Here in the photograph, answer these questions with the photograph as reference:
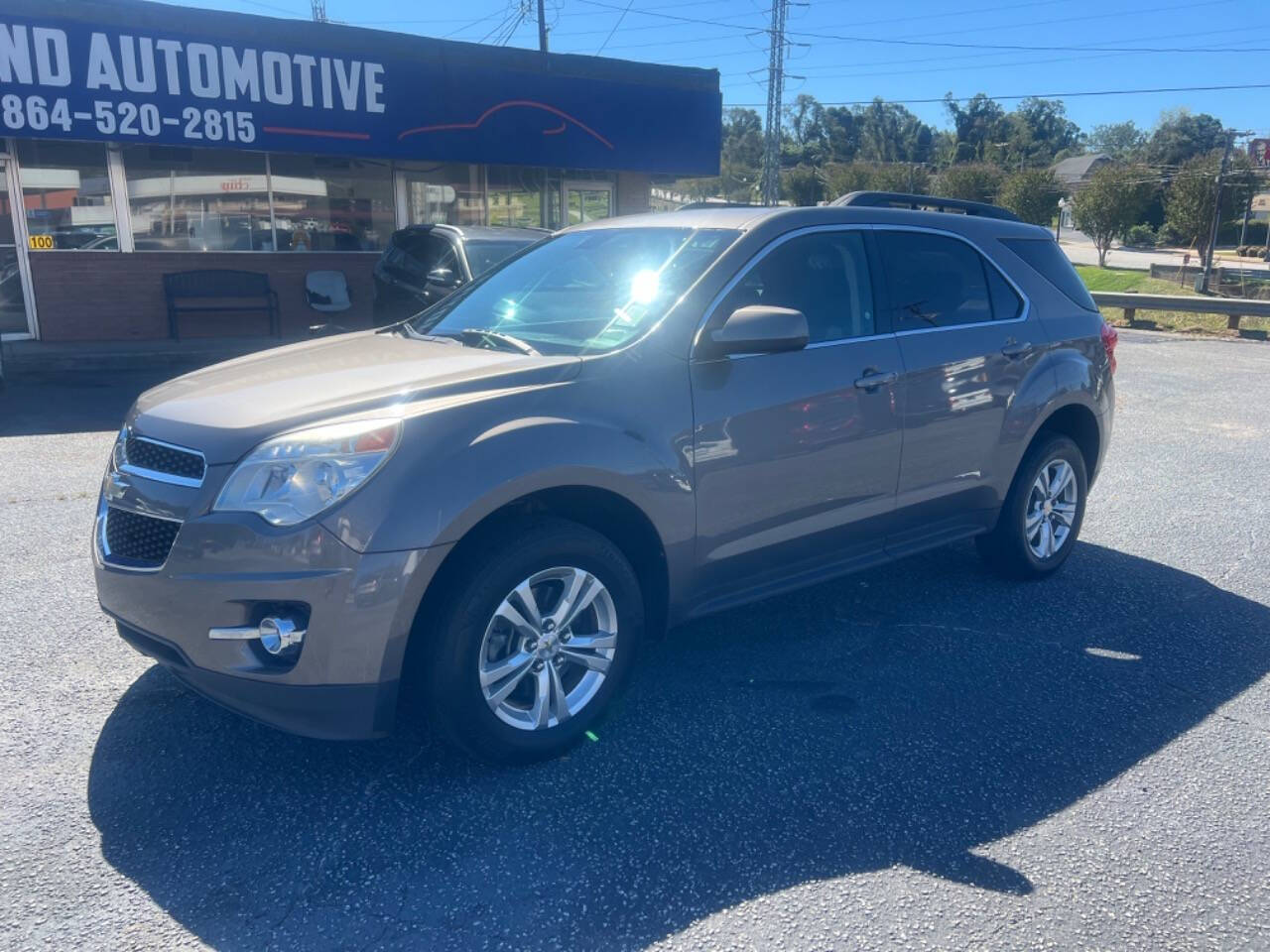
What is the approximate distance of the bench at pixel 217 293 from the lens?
14.5 m

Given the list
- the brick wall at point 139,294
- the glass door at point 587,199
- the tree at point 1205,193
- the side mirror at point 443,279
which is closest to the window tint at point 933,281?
the side mirror at point 443,279

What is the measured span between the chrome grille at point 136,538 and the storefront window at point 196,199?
12.4 m

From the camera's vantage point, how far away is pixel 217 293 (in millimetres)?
14852

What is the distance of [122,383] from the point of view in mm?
11797

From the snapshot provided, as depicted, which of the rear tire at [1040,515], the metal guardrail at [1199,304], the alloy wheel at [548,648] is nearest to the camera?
the alloy wheel at [548,648]

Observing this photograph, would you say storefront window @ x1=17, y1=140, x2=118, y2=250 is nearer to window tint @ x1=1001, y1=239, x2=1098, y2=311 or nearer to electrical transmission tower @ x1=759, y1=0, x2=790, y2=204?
window tint @ x1=1001, y1=239, x2=1098, y2=311

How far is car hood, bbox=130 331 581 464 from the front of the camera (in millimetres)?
3258

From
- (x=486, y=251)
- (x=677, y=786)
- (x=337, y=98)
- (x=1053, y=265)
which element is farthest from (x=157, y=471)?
(x=337, y=98)

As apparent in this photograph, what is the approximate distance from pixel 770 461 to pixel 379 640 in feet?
5.48

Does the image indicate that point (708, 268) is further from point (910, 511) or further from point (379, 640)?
point (379, 640)

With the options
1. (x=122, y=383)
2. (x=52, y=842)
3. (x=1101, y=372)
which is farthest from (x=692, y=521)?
(x=122, y=383)

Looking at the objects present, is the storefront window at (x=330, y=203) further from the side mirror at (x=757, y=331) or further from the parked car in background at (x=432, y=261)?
the side mirror at (x=757, y=331)

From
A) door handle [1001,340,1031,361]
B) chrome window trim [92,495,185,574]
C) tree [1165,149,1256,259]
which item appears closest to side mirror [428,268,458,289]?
door handle [1001,340,1031,361]

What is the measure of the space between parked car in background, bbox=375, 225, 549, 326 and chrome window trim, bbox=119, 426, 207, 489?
203 inches
